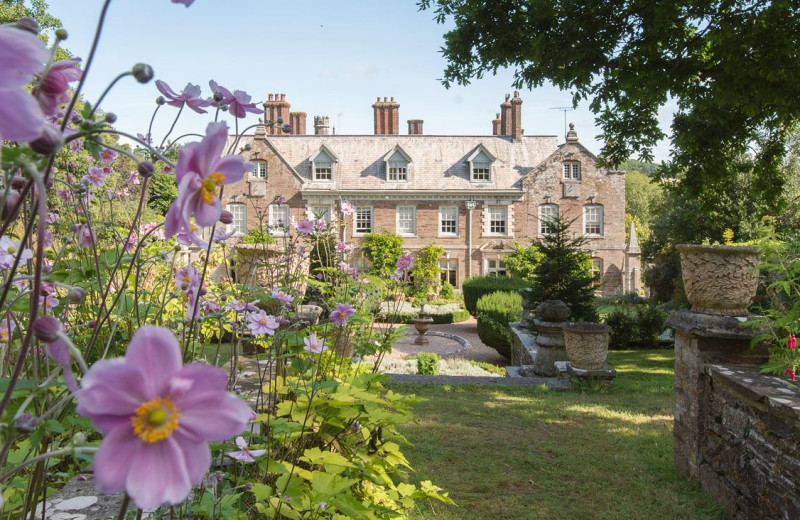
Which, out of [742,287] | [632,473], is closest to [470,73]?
[742,287]

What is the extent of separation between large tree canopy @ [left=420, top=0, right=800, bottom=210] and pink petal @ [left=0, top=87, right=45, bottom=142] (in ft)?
18.5

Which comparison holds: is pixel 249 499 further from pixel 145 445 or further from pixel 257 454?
pixel 145 445

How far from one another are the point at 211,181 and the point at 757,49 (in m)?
5.84

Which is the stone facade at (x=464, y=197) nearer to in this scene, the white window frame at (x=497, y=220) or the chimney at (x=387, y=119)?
the white window frame at (x=497, y=220)

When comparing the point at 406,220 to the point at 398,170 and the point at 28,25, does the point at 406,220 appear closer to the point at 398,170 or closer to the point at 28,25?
the point at 398,170

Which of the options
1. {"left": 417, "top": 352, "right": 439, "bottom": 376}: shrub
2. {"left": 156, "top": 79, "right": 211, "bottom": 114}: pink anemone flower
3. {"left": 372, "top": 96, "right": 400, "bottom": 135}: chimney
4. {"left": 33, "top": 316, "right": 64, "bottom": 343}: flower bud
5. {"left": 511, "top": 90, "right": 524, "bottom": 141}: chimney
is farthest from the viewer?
{"left": 372, "top": 96, "right": 400, "bottom": 135}: chimney

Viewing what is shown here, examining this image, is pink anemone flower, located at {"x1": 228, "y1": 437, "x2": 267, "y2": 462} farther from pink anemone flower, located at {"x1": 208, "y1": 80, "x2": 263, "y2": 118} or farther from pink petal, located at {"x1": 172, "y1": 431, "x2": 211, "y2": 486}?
pink petal, located at {"x1": 172, "y1": 431, "x2": 211, "y2": 486}

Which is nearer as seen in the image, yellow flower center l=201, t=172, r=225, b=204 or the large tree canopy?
yellow flower center l=201, t=172, r=225, b=204

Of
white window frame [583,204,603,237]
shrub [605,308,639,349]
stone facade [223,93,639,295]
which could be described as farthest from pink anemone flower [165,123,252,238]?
white window frame [583,204,603,237]

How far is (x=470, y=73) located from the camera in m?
6.77

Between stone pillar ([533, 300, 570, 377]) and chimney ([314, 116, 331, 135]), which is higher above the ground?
chimney ([314, 116, 331, 135])

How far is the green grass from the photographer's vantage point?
3.88 meters

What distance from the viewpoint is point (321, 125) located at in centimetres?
2761

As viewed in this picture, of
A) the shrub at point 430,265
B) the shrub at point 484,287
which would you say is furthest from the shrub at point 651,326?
the shrub at point 430,265
